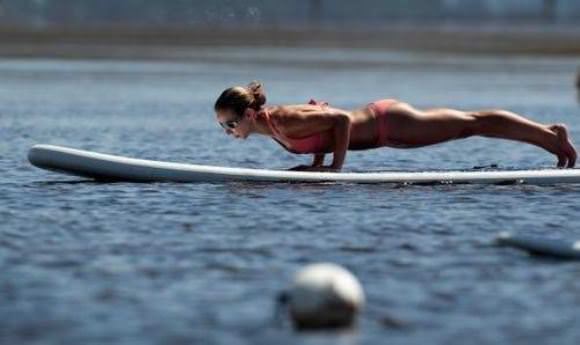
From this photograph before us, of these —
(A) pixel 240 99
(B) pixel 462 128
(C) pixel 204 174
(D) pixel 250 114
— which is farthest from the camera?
(B) pixel 462 128

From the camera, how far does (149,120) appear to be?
40094 millimetres

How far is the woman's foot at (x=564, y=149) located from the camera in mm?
23016

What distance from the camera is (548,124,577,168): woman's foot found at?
23016mm

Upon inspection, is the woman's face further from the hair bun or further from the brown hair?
the hair bun

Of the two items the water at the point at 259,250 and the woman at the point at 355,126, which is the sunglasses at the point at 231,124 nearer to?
the woman at the point at 355,126

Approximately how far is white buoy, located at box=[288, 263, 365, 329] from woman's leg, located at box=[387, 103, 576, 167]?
31.2 ft

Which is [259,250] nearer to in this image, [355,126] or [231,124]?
[231,124]

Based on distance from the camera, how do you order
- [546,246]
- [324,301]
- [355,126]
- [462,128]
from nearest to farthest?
[324,301] → [546,246] → [355,126] → [462,128]

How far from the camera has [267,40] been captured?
126688 millimetres

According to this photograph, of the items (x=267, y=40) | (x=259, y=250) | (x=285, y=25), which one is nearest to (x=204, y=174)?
(x=259, y=250)

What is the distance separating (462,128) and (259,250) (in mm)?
6915

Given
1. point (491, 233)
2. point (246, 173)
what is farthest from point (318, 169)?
point (491, 233)

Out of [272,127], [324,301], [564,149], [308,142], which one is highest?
[324,301]

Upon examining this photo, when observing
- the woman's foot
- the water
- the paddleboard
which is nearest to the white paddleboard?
the water
